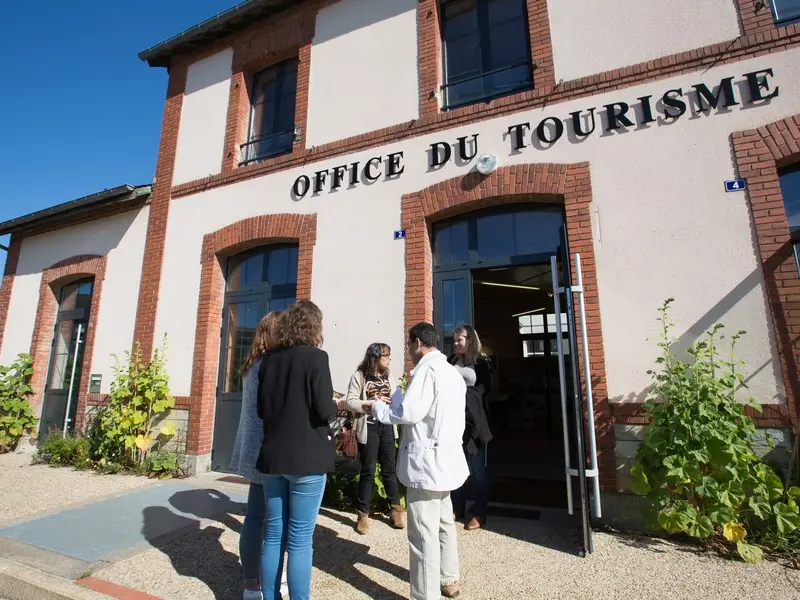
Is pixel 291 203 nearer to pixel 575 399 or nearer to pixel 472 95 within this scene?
pixel 472 95

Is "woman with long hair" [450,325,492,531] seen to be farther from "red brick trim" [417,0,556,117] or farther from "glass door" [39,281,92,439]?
"glass door" [39,281,92,439]

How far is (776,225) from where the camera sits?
3863 mm

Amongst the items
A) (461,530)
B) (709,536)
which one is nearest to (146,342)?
(461,530)

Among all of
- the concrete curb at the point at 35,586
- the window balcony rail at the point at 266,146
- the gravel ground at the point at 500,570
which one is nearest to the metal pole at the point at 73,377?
the window balcony rail at the point at 266,146

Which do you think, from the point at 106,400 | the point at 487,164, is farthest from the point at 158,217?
the point at 487,164

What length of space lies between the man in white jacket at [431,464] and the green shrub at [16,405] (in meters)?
8.70

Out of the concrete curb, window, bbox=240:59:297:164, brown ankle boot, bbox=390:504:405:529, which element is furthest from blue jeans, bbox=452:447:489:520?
window, bbox=240:59:297:164

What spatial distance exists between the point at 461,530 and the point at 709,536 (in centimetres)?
197

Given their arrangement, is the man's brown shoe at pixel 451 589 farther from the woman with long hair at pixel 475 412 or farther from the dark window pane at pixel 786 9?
the dark window pane at pixel 786 9

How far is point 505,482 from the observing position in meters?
5.60

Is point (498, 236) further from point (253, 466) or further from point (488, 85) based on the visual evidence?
A: point (253, 466)

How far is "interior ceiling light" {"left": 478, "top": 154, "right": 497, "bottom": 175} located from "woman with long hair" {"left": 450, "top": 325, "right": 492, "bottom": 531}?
6.38 ft

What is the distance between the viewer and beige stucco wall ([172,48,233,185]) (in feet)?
24.0

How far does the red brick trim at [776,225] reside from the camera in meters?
3.66
